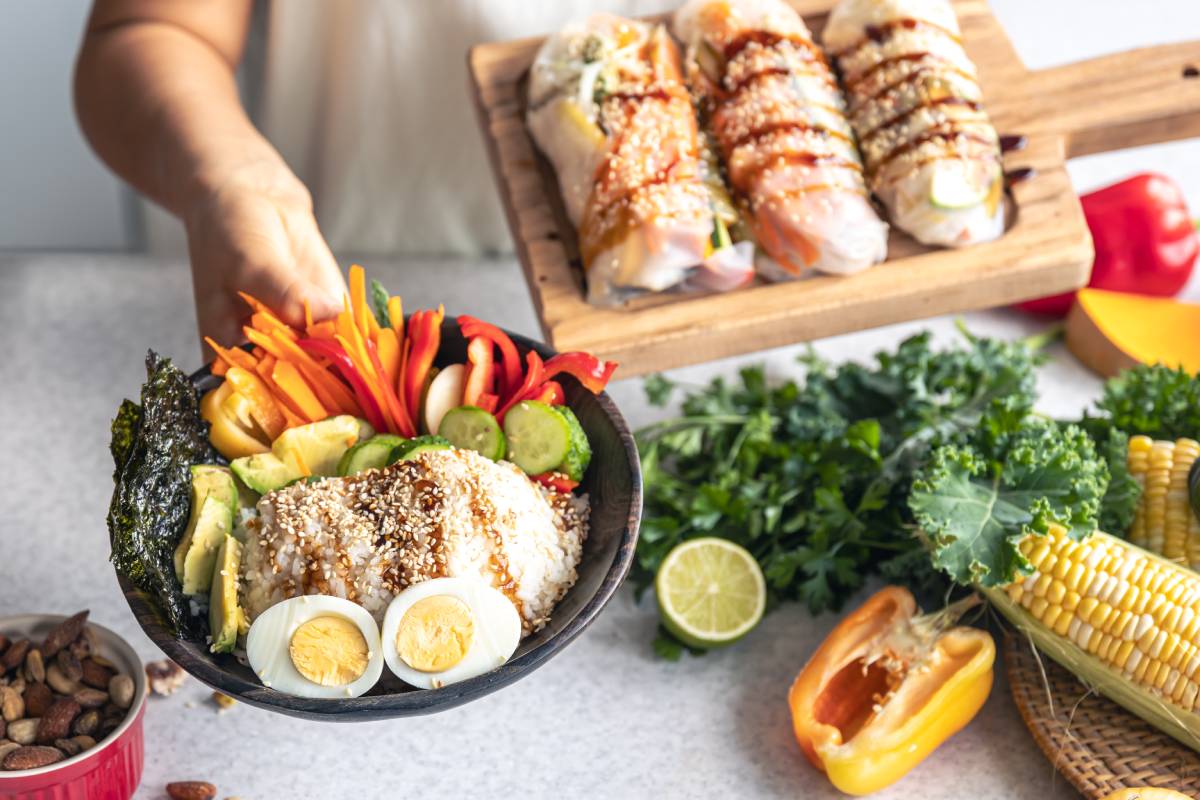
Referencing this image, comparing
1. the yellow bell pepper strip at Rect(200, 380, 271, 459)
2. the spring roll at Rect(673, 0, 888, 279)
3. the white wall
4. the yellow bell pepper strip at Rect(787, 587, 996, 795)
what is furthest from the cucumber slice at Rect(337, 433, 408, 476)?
the white wall

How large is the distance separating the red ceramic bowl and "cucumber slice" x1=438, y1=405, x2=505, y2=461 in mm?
466

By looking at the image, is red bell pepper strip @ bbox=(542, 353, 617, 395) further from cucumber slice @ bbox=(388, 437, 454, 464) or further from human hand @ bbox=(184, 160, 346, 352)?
human hand @ bbox=(184, 160, 346, 352)

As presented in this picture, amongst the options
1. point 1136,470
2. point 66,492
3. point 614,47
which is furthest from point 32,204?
point 1136,470

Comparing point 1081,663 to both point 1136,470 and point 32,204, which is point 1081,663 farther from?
point 32,204

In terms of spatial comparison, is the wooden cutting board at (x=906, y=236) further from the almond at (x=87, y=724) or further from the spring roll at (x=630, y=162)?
the almond at (x=87, y=724)

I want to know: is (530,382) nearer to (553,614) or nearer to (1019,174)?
(553,614)

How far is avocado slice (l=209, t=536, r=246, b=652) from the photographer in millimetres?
1250

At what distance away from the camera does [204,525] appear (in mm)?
1318

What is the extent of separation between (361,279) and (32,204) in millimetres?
2021

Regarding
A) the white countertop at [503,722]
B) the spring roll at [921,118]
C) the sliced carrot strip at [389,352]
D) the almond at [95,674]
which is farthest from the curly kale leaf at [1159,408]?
the almond at [95,674]

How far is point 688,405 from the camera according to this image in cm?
199

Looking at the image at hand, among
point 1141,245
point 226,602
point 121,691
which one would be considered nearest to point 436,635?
point 226,602

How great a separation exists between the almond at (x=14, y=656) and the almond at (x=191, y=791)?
0.78 ft

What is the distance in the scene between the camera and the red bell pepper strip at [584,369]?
1.43m
